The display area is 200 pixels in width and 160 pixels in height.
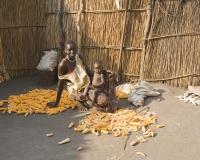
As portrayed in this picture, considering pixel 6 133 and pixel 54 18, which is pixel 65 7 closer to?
pixel 54 18

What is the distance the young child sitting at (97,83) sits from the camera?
4352 mm

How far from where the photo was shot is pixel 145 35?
232 inches

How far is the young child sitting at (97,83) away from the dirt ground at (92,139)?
0.46m

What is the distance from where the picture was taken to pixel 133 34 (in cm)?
611

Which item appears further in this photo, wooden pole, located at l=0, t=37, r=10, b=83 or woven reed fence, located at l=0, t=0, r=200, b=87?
wooden pole, located at l=0, t=37, r=10, b=83

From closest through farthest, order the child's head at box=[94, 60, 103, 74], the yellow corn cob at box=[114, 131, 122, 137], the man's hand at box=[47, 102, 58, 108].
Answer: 1. the yellow corn cob at box=[114, 131, 122, 137]
2. the child's head at box=[94, 60, 103, 74]
3. the man's hand at box=[47, 102, 58, 108]

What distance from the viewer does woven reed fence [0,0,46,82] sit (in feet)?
21.8

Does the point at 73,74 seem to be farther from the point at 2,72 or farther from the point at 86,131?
the point at 2,72

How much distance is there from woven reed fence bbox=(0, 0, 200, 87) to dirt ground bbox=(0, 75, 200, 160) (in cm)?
135

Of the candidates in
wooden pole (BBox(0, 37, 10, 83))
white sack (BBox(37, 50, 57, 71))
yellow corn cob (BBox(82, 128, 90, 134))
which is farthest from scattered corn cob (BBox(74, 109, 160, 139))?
wooden pole (BBox(0, 37, 10, 83))

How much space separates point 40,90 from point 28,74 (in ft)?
5.43

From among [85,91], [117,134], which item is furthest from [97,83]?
[117,134]

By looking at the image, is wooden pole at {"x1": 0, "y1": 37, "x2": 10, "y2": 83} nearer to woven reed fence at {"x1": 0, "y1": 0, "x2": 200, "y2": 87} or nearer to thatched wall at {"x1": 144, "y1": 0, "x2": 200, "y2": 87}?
woven reed fence at {"x1": 0, "y1": 0, "x2": 200, "y2": 87}

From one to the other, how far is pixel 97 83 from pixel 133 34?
7.54 feet
